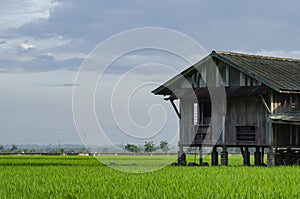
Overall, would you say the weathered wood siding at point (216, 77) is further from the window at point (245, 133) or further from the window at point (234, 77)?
the window at point (245, 133)

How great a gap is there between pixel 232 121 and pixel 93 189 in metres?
16.0

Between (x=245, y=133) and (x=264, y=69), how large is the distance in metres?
3.15

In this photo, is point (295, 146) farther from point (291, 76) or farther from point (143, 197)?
point (143, 197)

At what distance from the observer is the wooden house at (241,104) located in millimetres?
29766

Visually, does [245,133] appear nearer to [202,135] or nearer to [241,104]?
[241,104]

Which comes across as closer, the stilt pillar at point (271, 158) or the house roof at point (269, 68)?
the house roof at point (269, 68)

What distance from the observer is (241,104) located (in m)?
31.2

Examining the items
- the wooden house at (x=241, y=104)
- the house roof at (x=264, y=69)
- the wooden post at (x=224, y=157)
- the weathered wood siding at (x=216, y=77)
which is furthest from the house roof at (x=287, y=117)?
the wooden post at (x=224, y=157)

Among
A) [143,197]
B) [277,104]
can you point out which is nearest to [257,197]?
[143,197]

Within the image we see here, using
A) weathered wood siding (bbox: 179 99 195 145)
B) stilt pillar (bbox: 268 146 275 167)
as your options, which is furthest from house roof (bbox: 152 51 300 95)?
stilt pillar (bbox: 268 146 275 167)

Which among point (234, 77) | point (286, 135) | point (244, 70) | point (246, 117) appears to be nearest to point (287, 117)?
point (286, 135)

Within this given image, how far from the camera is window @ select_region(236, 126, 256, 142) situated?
30.7m

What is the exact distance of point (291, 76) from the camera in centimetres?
3177

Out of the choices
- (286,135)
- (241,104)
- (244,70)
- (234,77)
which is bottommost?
(286,135)
